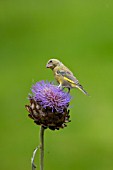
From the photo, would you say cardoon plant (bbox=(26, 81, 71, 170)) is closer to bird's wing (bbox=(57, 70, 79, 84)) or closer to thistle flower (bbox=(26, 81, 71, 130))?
thistle flower (bbox=(26, 81, 71, 130))

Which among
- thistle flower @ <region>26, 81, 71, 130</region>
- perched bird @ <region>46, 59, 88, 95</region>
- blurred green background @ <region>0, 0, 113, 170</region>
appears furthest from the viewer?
blurred green background @ <region>0, 0, 113, 170</region>

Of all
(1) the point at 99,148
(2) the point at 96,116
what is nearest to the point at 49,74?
(2) the point at 96,116

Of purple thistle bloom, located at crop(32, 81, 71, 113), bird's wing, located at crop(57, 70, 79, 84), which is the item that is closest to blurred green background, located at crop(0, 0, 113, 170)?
bird's wing, located at crop(57, 70, 79, 84)

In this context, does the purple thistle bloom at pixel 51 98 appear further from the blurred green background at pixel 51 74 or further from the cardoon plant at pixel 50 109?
the blurred green background at pixel 51 74

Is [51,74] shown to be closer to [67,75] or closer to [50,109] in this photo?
[67,75]

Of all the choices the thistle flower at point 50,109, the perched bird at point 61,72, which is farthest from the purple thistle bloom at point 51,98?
the perched bird at point 61,72

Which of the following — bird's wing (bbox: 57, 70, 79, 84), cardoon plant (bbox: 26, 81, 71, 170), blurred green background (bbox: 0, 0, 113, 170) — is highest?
blurred green background (bbox: 0, 0, 113, 170)
